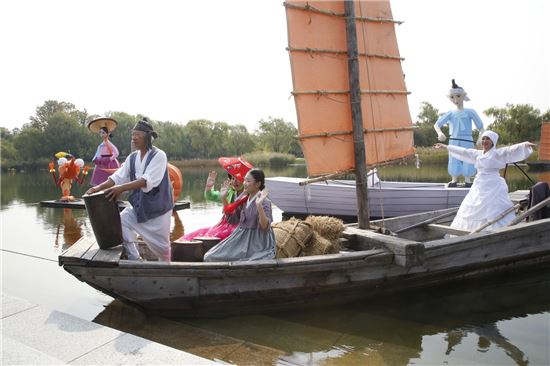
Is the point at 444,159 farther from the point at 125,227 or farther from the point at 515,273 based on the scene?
the point at 125,227

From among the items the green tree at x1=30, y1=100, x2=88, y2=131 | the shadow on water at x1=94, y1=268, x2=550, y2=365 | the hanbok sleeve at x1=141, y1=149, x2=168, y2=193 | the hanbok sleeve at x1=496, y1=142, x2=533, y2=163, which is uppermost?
the green tree at x1=30, y1=100, x2=88, y2=131

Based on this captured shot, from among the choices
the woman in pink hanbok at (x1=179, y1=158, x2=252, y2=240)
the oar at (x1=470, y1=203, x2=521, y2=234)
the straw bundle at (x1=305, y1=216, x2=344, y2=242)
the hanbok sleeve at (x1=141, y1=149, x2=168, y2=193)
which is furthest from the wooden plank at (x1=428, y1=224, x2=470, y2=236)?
the hanbok sleeve at (x1=141, y1=149, x2=168, y2=193)

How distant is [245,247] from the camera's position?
4027 millimetres

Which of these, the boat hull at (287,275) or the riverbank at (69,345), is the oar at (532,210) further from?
the riverbank at (69,345)

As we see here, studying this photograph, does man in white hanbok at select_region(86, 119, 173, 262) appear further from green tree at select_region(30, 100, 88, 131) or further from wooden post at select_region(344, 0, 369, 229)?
green tree at select_region(30, 100, 88, 131)

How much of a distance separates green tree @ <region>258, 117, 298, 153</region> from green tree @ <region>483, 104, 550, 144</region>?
92.5 ft

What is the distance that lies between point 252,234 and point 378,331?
1.54m

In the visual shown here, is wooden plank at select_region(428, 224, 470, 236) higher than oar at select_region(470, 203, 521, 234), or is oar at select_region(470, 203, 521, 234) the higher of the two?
oar at select_region(470, 203, 521, 234)

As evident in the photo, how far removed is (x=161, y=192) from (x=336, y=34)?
2.80m

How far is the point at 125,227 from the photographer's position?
4039 millimetres

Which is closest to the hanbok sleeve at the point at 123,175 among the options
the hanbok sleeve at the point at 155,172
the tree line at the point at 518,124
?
the hanbok sleeve at the point at 155,172

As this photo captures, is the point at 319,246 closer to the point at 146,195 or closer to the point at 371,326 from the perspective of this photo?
the point at 371,326

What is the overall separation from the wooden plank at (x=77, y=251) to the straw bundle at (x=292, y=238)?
74.0 inches

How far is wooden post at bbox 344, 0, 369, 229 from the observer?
4.73 meters
